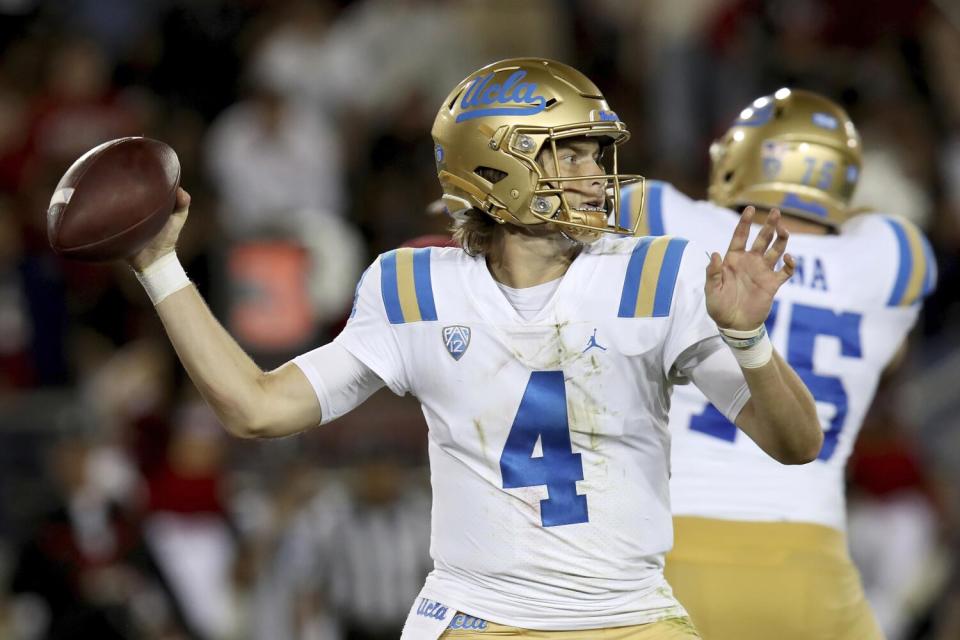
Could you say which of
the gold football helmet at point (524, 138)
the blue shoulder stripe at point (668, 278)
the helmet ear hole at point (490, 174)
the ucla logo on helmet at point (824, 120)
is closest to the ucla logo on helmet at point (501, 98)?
the gold football helmet at point (524, 138)

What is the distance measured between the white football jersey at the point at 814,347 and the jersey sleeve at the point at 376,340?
3.44 ft

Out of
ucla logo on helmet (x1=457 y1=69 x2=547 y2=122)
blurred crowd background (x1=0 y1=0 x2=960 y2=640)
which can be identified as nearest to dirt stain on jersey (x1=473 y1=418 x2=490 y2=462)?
ucla logo on helmet (x1=457 y1=69 x2=547 y2=122)

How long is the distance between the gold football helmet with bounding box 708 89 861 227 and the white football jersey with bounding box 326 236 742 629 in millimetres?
1300

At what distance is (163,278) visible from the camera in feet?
11.2

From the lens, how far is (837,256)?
452 centimetres

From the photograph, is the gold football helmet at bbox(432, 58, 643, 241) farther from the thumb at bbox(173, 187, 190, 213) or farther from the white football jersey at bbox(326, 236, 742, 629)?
the thumb at bbox(173, 187, 190, 213)

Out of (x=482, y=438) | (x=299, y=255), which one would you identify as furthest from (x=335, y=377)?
(x=299, y=255)

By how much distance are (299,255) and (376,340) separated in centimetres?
613

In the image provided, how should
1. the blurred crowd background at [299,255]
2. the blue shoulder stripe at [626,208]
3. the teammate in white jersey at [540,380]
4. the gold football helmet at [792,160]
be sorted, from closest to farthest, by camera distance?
the teammate in white jersey at [540,380] → the blue shoulder stripe at [626,208] → the gold football helmet at [792,160] → the blurred crowd background at [299,255]

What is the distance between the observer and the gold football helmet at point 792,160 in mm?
4660

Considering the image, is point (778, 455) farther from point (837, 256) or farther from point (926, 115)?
point (926, 115)

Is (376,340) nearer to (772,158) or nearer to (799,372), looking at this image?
(799,372)

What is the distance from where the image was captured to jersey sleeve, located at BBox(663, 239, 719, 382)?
335 cm

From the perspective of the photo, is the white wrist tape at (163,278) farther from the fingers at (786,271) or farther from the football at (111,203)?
the fingers at (786,271)
